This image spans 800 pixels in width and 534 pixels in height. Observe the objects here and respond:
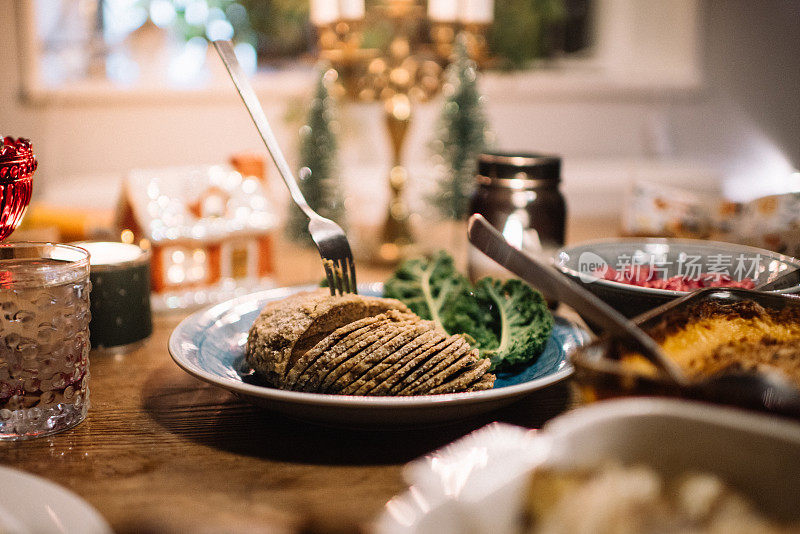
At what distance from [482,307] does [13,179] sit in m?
0.60

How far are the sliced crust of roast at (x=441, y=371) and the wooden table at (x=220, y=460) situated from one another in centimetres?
5

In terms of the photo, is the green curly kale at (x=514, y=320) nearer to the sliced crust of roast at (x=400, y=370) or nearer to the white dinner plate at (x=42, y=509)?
the sliced crust of roast at (x=400, y=370)

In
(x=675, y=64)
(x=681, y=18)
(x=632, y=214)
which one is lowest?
(x=632, y=214)

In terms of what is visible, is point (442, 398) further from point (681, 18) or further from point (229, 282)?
point (681, 18)

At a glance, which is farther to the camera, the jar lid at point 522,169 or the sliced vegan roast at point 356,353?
the jar lid at point 522,169

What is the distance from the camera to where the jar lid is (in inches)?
43.3

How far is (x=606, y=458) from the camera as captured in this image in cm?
40

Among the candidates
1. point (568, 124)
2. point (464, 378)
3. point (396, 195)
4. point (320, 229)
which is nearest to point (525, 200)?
point (320, 229)

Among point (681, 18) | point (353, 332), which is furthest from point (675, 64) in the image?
point (353, 332)

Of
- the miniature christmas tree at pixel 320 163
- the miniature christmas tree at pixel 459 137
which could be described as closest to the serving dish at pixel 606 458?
the miniature christmas tree at pixel 320 163

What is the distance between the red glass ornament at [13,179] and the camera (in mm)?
713

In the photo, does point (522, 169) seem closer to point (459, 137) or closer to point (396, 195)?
point (396, 195)

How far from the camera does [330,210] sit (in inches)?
77.3

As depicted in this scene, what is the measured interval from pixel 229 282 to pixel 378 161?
2.35 metres
